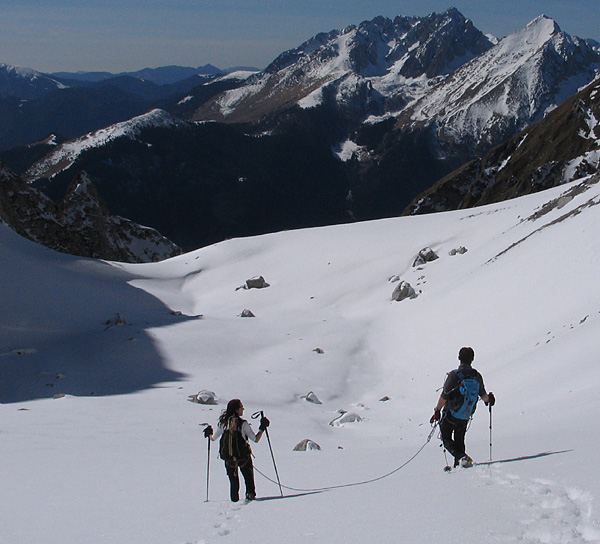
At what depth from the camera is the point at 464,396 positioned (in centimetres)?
948

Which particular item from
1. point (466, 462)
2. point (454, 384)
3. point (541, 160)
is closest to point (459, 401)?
point (454, 384)

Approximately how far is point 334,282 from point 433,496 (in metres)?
28.5

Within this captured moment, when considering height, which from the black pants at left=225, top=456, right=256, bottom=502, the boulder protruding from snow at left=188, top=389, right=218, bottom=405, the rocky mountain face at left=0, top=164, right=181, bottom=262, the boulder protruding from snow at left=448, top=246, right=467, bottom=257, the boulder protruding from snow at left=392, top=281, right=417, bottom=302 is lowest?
the black pants at left=225, top=456, right=256, bottom=502

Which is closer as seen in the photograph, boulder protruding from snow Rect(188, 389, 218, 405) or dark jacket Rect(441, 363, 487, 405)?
dark jacket Rect(441, 363, 487, 405)

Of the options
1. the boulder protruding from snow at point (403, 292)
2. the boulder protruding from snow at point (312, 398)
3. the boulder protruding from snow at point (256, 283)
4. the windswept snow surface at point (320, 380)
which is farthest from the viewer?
the boulder protruding from snow at point (256, 283)

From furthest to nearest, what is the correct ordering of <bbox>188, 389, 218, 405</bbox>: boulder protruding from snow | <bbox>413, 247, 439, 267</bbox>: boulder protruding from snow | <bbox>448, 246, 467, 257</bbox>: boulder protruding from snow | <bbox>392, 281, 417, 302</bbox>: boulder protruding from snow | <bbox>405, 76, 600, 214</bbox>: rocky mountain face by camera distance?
<bbox>405, 76, 600, 214</bbox>: rocky mountain face
<bbox>413, 247, 439, 267</bbox>: boulder protruding from snow
<bbox>448, 246, 467, 257</bbox>: boulder protruding from snow
<bbox>392, 281, 417, 302</bbox>: boulder protruding from snow
<bbox>188, 389, 218, 405</bbox>: boulder protruding from snow

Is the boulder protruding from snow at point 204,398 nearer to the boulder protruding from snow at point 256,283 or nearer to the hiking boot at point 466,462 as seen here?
the hiking boot at point 466,462

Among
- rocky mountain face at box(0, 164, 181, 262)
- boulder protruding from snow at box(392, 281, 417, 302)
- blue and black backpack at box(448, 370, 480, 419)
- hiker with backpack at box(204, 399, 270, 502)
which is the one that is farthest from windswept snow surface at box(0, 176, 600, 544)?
rocky mountain face at box(0, 164, 181, 262)

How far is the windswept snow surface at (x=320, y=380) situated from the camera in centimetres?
745

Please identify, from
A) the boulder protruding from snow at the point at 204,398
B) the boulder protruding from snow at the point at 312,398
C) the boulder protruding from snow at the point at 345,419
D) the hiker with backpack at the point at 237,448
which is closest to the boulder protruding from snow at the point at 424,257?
the boulder protruding from snow at the point at 312,398

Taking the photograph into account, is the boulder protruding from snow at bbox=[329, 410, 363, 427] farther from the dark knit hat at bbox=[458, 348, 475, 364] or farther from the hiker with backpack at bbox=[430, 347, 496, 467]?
the dark knit hat at bbox=[458, 348, 475, 364]

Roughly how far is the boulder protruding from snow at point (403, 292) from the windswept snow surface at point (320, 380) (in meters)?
0.68

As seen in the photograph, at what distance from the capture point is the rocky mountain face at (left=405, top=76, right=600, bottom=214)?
94.5 metres

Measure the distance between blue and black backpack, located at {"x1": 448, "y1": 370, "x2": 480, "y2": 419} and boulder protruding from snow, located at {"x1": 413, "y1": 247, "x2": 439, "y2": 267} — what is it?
2383 centimetres
